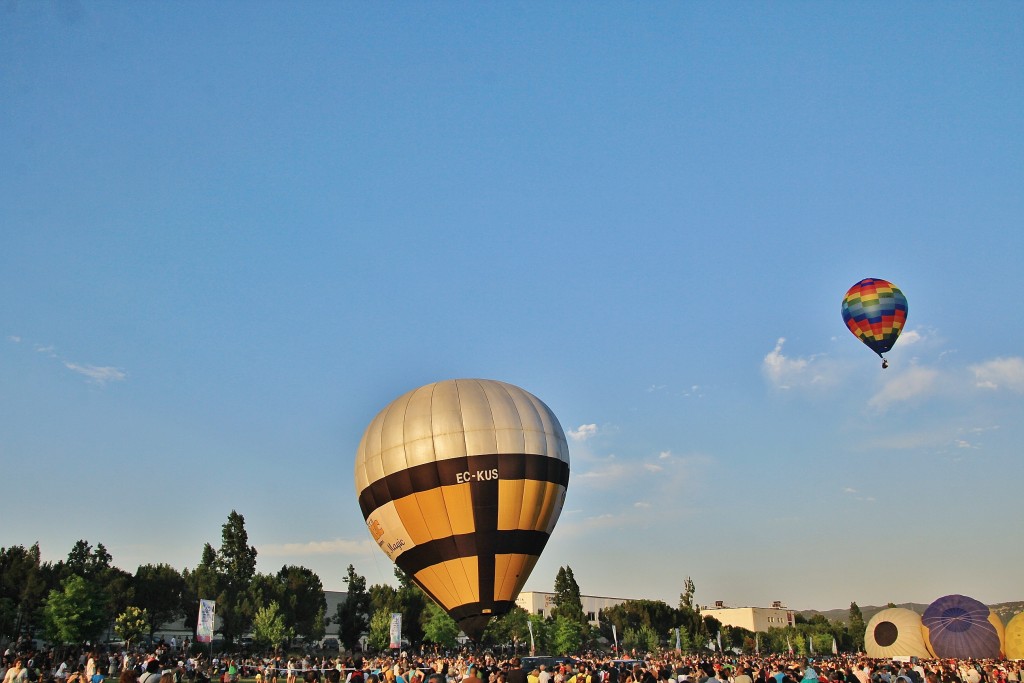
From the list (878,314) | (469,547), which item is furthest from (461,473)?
(878,314)

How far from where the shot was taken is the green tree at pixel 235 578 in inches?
2849

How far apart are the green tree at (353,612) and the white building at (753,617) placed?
75.4 metres

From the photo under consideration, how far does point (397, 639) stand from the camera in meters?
37.9

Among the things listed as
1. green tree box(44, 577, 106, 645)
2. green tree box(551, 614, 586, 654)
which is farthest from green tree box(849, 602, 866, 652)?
green tree box(44, 577, 106, 645)

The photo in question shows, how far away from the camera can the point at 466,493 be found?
96.3ft

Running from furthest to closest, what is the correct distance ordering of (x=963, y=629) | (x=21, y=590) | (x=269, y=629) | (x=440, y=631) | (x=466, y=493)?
1. (x=440, y=631)
2. (x=269, y=629)
3. (x=21, y=590)
4. (x=963, y=629)
5. (x=466, y=493)

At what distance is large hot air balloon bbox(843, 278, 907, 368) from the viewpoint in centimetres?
3881

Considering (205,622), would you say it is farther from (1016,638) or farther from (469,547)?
(1016,638)

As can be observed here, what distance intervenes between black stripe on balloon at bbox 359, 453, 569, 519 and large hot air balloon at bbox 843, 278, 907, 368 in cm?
1816

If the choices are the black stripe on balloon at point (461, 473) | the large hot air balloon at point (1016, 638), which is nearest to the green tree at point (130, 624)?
the black stripe on balloon at point (461, 473)

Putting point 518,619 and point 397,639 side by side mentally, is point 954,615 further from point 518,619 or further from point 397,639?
point 518,619

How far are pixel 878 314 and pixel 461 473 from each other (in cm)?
2216

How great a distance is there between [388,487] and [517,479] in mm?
4862

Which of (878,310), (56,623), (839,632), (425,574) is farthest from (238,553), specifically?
(839,632)
